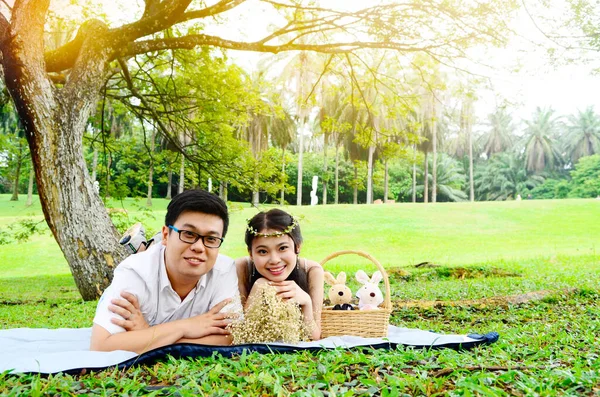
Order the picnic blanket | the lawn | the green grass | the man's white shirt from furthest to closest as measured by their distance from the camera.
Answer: the green grass < the man's white shirt < the picnic blanket < the lawn

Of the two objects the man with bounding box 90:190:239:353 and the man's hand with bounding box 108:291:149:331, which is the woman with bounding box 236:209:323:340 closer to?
the man with bounding box 90:190:239:353

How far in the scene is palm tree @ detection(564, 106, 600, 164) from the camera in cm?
5381

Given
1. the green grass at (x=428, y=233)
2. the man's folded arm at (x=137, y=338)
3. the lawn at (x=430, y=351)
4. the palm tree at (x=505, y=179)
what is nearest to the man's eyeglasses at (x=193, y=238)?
the man's folded arm at (x=137, y=338)

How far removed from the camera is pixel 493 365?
10.4 ft

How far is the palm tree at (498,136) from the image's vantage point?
5606cm

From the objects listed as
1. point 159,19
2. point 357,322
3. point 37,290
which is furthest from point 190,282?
point 37,290

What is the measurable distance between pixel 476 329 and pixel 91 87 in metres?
6.71

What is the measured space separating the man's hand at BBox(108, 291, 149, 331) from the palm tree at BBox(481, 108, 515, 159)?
56289 millimetres

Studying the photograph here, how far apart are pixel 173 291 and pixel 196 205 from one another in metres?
0.61

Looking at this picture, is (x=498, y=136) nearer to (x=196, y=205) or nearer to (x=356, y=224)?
(x=356, y=224)

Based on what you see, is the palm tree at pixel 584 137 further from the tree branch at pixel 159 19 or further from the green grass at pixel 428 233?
the tree branch at pixel 159 19

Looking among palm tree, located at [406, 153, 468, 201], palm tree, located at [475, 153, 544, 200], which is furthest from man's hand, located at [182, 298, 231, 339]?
palm tree, located at [475, 153, 544, 200]

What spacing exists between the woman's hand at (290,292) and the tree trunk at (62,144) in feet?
18.3

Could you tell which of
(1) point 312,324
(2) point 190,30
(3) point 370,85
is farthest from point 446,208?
(1) point 312,324
